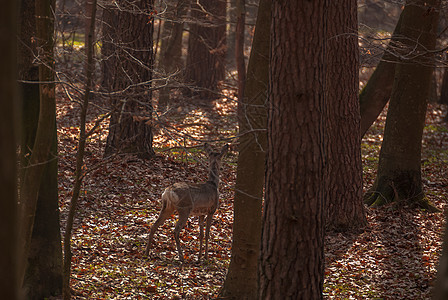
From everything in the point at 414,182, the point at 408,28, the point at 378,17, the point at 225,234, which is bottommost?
the point at 225,234

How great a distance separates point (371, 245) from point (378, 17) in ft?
99.5

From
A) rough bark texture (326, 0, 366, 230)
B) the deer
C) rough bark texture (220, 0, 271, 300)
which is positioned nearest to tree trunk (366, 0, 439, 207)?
rough bark texture (326, 0, 366, 230)

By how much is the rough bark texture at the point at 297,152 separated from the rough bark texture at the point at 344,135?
5305 mm

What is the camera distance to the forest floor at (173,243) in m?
8.16

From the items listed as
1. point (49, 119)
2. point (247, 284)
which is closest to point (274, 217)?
point (247, 284)

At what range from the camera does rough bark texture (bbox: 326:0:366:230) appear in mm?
10938

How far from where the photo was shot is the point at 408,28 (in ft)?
40.7

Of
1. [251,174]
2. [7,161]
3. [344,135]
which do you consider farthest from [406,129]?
[7,161]

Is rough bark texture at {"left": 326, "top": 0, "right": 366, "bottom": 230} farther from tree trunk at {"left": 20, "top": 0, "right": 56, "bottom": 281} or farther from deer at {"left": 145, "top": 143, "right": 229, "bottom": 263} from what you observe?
tree trunk at {"left": 20, "top": 0, "right": 56, "bottom": 281}

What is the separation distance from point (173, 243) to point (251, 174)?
356cm

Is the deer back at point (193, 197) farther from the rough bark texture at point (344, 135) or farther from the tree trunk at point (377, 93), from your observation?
the tree trunk at point (377, 93)

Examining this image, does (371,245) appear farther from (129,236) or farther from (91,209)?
(91,209)

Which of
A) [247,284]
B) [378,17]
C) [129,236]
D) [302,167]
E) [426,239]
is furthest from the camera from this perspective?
[378,17]

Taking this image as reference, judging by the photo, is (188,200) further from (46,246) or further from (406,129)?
(406,129)
